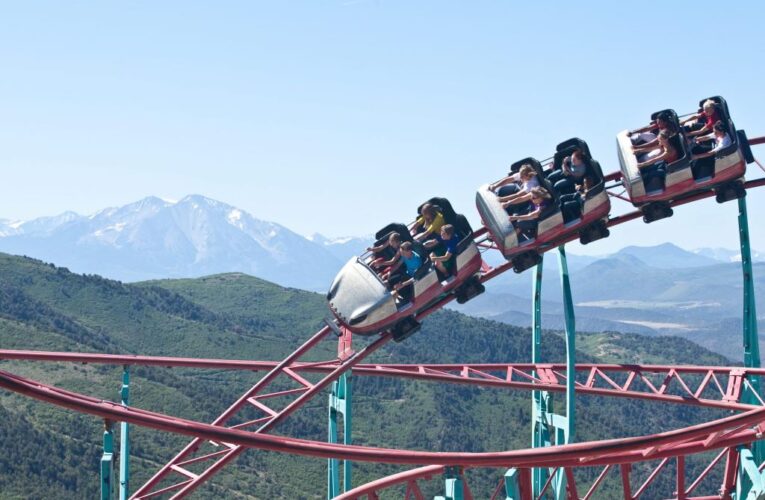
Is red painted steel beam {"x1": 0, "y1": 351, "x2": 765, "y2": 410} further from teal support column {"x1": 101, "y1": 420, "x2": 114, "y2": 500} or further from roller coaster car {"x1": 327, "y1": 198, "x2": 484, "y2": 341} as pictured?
teal support column {"x1": 101, "y1": 420, "x2": 114, "y2": 500}

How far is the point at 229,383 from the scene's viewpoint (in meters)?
104

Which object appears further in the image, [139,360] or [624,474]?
[139,360]

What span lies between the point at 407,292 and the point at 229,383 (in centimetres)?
8773

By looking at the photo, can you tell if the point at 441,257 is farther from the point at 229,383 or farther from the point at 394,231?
the point at 229,383

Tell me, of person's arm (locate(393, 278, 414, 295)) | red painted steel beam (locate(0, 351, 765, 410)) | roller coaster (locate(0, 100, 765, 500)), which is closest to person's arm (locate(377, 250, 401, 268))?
person's arm (locate(393, 278, 414, 295))

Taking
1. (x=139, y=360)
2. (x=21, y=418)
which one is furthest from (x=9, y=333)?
(x=139, y=360)

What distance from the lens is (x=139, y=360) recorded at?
20734 mm

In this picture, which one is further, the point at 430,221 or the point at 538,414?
the point at 538,414

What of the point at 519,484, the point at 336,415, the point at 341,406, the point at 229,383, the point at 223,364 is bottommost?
the point at 229,383

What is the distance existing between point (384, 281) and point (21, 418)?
55.7m

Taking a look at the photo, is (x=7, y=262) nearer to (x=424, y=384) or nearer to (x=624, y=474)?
(x=424, y=384)

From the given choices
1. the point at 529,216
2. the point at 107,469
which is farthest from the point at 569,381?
the point at 107,469

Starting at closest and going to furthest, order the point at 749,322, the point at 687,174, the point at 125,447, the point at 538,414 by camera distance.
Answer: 1. the point at 687,174
2. the point at 125,447
3. the point at 749,322
4. the point at 538,414

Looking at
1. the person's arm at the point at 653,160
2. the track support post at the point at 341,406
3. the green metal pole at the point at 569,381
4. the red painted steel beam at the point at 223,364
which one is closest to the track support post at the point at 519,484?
the green metal pole at the point at 569,381
